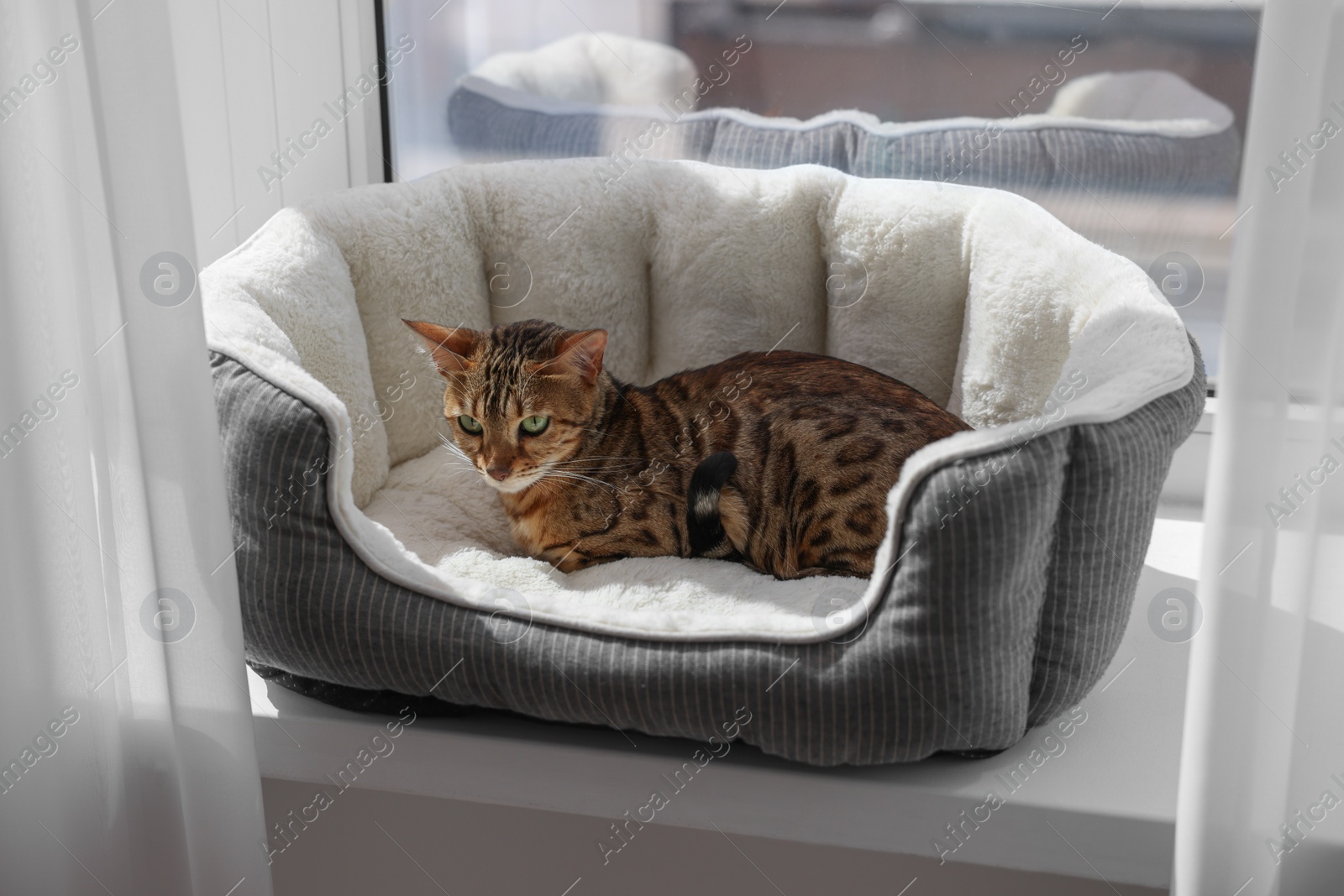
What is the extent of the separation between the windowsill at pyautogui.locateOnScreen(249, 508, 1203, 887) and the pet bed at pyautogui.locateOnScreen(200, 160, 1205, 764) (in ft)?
0.19

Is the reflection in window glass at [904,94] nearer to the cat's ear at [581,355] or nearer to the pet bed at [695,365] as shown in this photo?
the pet bed at [695,365]

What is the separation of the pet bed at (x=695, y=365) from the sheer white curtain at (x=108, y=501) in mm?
125

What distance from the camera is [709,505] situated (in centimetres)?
146

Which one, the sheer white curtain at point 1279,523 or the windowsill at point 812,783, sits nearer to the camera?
→ the sheer white curtain at point 1279,523

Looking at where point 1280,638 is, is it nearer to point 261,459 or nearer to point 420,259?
point 261,459

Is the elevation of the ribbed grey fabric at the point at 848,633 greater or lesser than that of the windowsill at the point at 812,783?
greater

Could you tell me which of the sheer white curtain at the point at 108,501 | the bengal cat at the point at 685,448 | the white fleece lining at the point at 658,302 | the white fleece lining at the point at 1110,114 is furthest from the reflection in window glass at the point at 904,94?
the sheer white curtain at the point at 108,501

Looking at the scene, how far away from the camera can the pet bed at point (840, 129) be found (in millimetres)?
1982

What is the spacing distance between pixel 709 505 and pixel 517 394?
0.32 m

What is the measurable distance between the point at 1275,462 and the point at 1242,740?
0.27m

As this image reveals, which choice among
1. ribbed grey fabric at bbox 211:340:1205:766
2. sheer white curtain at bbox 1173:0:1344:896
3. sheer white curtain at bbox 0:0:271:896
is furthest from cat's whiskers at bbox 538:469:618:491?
sheer white curtain at bbox 1173:0:1344:896

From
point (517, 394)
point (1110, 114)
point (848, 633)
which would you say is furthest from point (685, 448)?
point (1110, 114)

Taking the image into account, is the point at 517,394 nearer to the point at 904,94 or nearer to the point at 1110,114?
the point at 904,94

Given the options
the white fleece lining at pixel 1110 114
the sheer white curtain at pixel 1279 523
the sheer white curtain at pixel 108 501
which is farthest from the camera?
the white fleece lining at pixel 1110 114
